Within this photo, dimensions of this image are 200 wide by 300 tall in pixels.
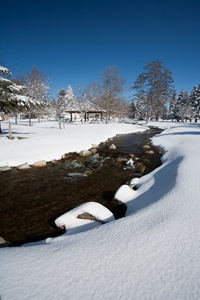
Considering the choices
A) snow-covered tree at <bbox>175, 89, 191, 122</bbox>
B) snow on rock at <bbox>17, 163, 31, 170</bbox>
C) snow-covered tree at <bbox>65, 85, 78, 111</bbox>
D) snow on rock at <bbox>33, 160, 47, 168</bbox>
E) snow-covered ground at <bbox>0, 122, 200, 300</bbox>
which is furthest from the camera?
snow-covered tree at <bbox>175, 89, 191, 122</bbox>

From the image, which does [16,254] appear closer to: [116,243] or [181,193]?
[116,243]

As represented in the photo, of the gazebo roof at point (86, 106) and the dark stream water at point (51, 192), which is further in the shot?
the gazebo roof at point (86, 106)

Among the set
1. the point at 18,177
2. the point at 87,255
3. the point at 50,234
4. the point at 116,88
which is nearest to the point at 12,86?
the point at 18,177

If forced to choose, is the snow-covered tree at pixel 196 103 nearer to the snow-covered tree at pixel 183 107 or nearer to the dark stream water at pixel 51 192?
the snow-covered tree at pixel 183 107

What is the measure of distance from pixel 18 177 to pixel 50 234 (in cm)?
325

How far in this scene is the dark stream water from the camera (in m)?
2.81

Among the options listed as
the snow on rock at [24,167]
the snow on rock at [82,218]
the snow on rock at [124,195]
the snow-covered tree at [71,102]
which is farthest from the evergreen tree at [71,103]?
the snow on rock at [82,218]

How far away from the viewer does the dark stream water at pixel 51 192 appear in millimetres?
2814

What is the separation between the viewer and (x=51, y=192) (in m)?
4.10

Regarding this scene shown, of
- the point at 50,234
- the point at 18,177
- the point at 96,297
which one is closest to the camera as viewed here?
the point at 96,297

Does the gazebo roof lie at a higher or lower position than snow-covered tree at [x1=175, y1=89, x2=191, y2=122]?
lower

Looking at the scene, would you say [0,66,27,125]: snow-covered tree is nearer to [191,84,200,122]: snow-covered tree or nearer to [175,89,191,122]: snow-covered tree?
[175,89,191,122]: snow-covered tree

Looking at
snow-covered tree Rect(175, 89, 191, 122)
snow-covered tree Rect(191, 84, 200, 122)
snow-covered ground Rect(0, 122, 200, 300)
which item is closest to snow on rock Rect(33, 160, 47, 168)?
snow-covered ground Rect(0, 122, 200, 300)

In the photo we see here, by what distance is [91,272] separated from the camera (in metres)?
1.37
